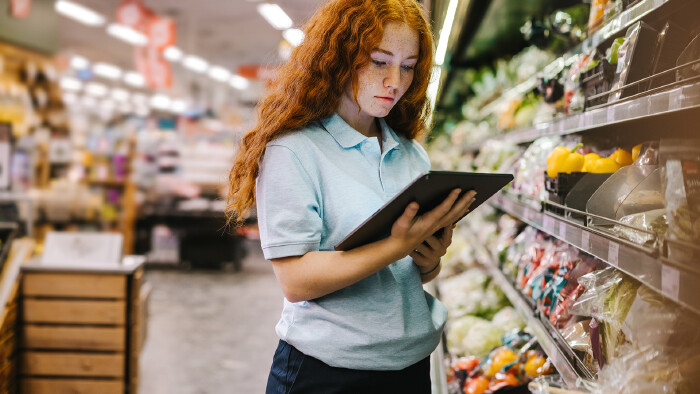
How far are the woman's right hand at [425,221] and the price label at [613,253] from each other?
289 millimetres

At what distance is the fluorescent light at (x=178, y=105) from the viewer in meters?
20.2

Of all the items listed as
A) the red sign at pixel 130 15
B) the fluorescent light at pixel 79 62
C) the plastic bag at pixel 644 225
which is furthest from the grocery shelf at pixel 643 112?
the fluorescent light at pixel 79 62

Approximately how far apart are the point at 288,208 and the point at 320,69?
0.37m

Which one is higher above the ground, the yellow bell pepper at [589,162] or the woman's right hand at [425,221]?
the yellow bell pepper at [589,162]

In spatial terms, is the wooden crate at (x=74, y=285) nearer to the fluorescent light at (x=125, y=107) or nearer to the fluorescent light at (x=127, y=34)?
the fluorescent light at (x=127, y=34)

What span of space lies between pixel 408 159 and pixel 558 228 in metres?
0.44

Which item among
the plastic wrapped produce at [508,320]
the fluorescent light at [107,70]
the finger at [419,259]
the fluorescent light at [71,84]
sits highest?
the fluorescent light at [107,70]

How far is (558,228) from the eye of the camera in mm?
1506

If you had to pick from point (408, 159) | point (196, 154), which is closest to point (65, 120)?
point (196, 154)

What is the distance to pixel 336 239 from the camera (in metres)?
1.30

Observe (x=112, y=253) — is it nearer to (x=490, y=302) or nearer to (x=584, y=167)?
(x=490, y=302)

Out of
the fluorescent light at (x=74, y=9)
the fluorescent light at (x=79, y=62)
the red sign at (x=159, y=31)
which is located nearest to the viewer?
the red sign at (x=159, y=31)

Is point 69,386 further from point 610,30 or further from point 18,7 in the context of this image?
point 18,7

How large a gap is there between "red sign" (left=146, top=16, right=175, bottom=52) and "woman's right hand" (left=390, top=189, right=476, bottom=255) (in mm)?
7344
